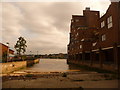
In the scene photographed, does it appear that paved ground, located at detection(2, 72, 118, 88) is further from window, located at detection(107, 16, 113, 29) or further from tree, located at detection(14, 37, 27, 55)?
tree, located at detection(14, 37, 27, 55)

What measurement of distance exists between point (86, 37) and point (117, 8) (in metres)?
23.6

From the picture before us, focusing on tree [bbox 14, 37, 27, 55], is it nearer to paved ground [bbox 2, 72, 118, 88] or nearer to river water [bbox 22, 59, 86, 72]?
river water [bbox 22, 59, 86, 72]

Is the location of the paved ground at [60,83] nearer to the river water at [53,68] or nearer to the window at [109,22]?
the window at [109,22]

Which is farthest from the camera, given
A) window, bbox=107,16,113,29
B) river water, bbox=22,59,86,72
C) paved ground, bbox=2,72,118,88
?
river water, bbox=22,59,86,72

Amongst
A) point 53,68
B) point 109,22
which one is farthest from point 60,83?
point 53,68

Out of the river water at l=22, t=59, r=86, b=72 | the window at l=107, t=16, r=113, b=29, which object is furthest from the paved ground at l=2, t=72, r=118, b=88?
the river water at l=22, t=59, r=86, b=72

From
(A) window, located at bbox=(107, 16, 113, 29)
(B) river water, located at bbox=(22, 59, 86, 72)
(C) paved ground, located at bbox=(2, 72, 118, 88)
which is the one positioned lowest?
(B) river water, located at bbox=(22, 59, 86, 72)

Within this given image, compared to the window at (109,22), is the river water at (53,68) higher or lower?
lower

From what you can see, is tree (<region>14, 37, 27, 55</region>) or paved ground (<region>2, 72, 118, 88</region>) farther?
tree (<region>14, 37, 27, 55</region>)

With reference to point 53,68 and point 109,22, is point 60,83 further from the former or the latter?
point 53,68

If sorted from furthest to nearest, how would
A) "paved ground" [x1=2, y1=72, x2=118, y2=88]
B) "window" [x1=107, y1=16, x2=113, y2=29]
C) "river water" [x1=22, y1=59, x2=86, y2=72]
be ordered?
"river water" [x1=22, y1=59, x2=86, y2=72]
"window" [x1=107, y1=16, x2=113, y2=29]
"paved ground" [x1=2, y1=72, x2=118, y2=88]

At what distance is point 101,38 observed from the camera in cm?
3155

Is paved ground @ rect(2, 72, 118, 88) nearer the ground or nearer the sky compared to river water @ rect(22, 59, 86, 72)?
nearer the sky

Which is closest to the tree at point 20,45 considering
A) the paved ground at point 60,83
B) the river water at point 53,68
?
the river water at point 53,68
